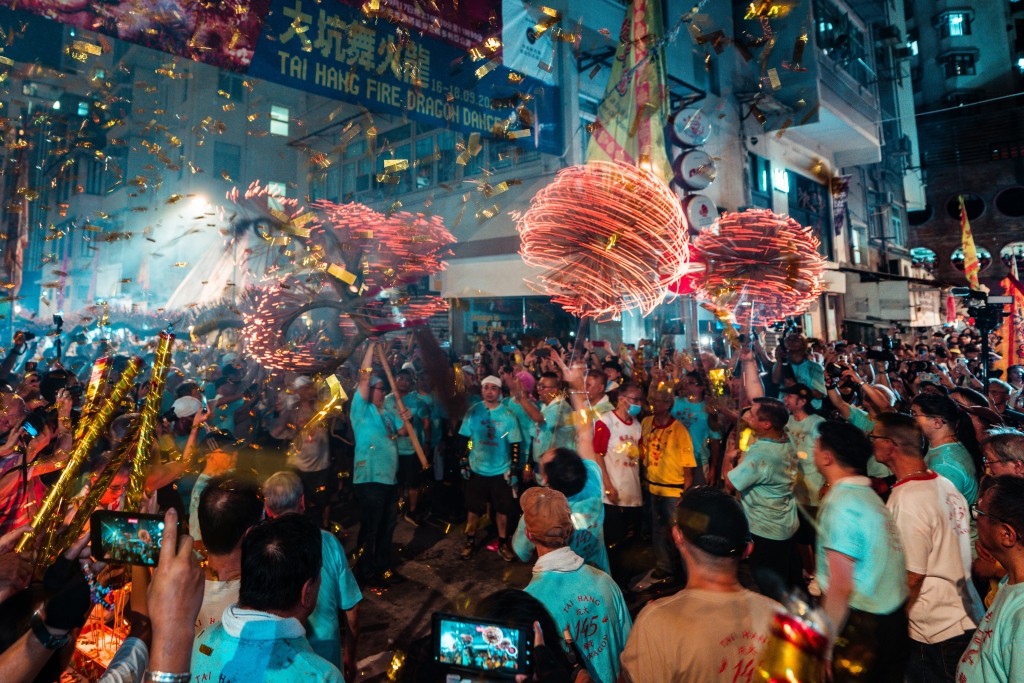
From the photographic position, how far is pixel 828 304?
22.2 metres

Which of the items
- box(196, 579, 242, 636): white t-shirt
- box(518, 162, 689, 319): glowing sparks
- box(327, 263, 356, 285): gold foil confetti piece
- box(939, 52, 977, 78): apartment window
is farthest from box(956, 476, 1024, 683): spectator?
box(939, 52, 977, 78): apartment window

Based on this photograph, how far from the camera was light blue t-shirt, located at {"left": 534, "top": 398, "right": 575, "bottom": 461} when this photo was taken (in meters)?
6.05

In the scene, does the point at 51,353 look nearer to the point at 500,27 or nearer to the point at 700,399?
the point at 500,27

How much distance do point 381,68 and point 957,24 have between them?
38533mm

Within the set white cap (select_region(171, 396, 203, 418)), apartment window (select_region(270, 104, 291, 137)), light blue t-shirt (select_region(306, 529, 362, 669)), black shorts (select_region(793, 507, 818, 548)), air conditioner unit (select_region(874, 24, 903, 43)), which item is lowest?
black shorts (select_region(793, 507, 818, 548))

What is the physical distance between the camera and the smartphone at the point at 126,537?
5.92 ft

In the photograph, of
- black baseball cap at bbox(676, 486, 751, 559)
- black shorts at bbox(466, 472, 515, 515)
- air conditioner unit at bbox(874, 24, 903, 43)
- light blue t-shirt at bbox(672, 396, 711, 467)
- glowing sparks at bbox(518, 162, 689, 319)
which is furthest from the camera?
air conditioner unit at bbox(874, 24, 903, 43)

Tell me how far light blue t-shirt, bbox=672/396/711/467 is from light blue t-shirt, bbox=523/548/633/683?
4465 mm

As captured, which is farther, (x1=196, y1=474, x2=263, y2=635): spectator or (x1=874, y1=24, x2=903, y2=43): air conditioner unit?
(x1=874, y1=24, x2=903, y2=43): air conditioner unit

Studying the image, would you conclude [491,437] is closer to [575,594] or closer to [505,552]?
[505,552]

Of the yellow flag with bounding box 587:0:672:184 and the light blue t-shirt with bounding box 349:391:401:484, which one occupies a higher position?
the yellow flag with bounding box 587:0:672:184

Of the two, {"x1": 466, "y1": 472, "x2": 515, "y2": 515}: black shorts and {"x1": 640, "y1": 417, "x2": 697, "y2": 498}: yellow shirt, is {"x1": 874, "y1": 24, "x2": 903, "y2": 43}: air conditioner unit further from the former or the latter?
{"x1": 466, "y1": 472, "x2": 515, "y2": 515}: black shorts

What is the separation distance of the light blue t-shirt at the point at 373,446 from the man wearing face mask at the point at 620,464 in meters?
2.07

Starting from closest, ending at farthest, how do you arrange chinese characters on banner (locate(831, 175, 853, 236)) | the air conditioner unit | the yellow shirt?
the yellow shirt → chinese characters on banner (locate(831, 175, 853, 236)) → the air conditioner unit
